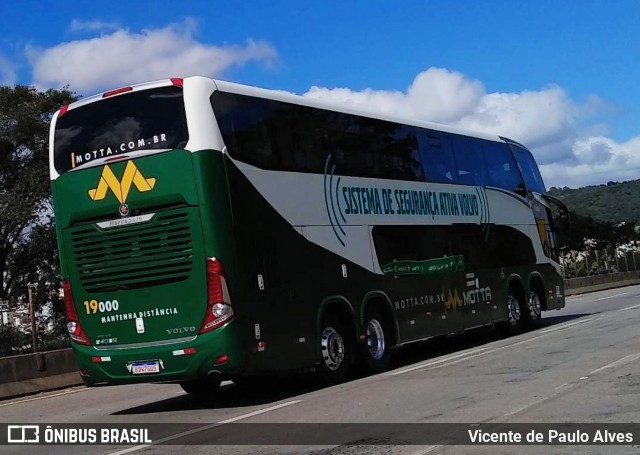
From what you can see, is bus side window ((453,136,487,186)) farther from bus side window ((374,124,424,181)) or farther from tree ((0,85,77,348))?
tree ((0,85,77,348))

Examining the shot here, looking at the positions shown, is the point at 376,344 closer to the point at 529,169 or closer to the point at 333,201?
the point at 333,201

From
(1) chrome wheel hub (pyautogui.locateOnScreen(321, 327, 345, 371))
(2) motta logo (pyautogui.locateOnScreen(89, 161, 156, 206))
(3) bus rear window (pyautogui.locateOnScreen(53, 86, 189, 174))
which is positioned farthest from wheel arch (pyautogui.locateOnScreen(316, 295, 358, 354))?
(3) bus rear window (pyautogui.locateOnScreen(53, 86, 189, 174))

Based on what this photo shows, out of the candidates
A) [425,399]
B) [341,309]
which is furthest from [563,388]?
[341,309]

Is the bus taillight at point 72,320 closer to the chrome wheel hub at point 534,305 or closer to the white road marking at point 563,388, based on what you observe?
the white road marking at point 563,388

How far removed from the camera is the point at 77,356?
1111 cm

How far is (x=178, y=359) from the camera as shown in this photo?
33.5ft

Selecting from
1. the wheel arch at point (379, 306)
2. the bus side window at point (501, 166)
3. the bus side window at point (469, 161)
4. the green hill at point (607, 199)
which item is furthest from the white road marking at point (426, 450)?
the green hill at point (607, 199)

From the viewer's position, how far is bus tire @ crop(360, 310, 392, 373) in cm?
1285

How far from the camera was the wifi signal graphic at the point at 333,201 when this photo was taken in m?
12.3

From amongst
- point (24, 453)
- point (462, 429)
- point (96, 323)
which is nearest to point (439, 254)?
point (96, 323)

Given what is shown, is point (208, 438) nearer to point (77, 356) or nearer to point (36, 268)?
point (77, 356)

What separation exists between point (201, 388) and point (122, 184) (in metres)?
3.58

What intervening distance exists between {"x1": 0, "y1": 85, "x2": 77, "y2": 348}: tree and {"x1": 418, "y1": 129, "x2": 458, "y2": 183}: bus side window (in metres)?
13.4

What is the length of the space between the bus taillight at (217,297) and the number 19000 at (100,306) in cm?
141
